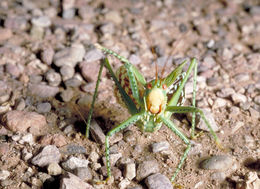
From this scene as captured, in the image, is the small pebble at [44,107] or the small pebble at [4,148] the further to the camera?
the small pebble at [44,107]

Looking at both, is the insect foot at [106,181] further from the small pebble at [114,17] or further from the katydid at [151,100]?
the small pebble at [114,17]

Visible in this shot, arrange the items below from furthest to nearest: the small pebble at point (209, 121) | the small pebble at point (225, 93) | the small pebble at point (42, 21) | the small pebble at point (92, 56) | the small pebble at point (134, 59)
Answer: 1. the small pebble at point (42, 21)
2. the small pebble at point (134, 59)
3. the small pebble at point (92, 56)
4. the small pebble at point (225, 93)
5. the small pebble at point (209, 121)

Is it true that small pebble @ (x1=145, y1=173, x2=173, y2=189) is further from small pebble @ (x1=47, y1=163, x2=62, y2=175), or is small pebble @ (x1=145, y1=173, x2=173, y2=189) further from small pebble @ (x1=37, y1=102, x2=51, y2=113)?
small pebble @ (x1=37, y1=102, x2=51, y2=113)

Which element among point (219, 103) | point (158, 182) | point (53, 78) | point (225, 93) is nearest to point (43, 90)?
point (53, 78)

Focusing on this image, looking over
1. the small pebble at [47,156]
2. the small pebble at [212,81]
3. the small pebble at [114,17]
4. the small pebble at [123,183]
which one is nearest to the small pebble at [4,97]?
the small pebble at [47,156]

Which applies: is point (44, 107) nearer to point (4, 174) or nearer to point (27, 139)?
point (27, 139)

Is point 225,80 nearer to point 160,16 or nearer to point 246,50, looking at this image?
point 246,50

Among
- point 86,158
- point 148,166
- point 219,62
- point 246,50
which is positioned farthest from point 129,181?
point 246,50

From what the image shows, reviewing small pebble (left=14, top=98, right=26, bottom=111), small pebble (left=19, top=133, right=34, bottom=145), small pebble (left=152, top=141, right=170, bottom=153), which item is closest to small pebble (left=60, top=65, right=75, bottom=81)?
small pebble (left=14, top=98, right=26, bottom=111)
